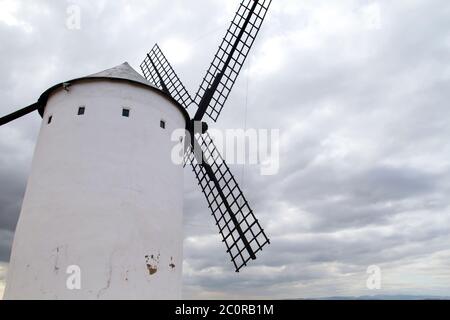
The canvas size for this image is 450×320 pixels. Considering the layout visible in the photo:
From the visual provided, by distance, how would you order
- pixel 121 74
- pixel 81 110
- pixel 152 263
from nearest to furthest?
pixel 152 263, pixel 81 110, pixel 121 74

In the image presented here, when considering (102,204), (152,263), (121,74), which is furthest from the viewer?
(121,74)

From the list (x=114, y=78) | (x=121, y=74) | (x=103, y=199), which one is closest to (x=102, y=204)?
(x=103, y=199)

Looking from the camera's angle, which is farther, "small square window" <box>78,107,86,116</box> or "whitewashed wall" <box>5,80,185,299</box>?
"small square window" <box>78,107,86,116</box>

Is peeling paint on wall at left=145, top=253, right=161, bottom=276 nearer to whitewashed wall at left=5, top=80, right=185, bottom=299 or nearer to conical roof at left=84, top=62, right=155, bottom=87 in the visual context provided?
whitewashed wall at left=5, top=80, right=185, bottom=299

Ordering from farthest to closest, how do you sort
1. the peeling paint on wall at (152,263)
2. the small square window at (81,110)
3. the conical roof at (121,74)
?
the conical roof at (121,74) → the small square window at (81,110) → the peeling paint on wall at (152,263)

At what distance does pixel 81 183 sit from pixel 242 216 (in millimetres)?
5175

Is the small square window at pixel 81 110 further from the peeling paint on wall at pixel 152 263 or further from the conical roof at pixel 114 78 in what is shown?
the peeling paint on wall at pixel 152 263

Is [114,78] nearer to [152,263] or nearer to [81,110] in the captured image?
[81,110]

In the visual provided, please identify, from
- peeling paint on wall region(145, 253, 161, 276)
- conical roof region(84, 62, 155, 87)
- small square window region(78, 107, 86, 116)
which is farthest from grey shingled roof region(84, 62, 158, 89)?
peeling paint on wall region(145, 253, 161, 276)

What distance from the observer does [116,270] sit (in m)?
8.38

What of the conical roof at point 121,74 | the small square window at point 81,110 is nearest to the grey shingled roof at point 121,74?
the conical roof at point 121,74
